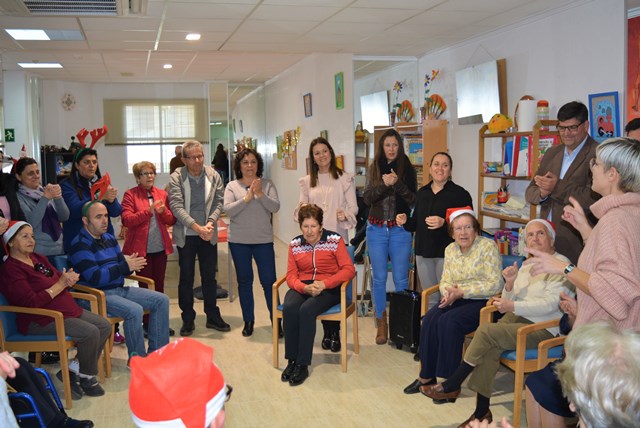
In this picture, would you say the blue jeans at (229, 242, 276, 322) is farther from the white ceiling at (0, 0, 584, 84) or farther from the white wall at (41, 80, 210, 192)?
the white wall at (41, 80, 210, 192)

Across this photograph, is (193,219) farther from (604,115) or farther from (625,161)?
(625,161)

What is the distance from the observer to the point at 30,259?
13.5ft

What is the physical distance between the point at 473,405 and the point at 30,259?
284 cm

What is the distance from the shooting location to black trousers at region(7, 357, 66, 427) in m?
3.10

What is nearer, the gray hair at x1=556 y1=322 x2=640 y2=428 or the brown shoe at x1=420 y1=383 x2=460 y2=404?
the gray hair at x1=556 y1=322 x2=640 y2=428

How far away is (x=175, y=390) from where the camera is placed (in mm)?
1452

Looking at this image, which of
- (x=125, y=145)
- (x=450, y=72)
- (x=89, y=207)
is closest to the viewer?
(x=89, y=207)

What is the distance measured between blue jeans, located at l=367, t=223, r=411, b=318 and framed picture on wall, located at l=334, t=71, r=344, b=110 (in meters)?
2.92

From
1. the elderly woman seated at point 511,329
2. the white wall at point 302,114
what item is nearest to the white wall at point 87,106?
the white wall at point 302,114

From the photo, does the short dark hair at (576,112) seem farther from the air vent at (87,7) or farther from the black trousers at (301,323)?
the air vent at (87,7)

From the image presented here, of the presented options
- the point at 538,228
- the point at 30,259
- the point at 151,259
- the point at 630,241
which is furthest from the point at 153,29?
the point at 630,241

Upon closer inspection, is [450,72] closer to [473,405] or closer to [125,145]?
[473,405]

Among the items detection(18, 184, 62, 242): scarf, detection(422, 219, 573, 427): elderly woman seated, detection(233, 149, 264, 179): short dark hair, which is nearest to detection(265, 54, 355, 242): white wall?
detection(233, 149, 264, 179): short dark hair

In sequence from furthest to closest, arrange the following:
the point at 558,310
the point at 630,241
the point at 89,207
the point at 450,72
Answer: the point at 450,72 → the point at 89,207 → the point at 558,310 → the point at 630,241
